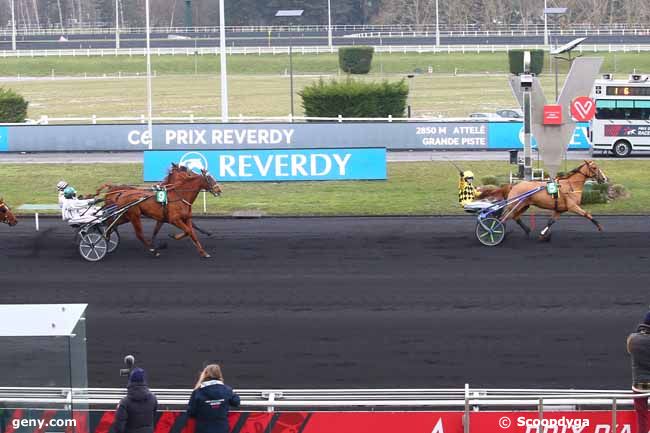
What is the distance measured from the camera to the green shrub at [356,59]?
6469cm

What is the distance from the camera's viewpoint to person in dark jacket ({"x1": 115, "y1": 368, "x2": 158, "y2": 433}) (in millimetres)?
8250

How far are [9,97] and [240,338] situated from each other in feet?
86.4

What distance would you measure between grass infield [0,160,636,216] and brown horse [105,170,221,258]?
4.21 metres

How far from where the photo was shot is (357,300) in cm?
1533

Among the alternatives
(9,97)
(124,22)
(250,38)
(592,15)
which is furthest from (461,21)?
(9,97)

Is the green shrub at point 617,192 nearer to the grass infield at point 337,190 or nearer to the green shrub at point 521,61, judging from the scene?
the grass infield at point 337,190

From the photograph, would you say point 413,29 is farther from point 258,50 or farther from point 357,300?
point 357,300

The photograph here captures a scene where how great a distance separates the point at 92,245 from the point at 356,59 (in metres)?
48.2

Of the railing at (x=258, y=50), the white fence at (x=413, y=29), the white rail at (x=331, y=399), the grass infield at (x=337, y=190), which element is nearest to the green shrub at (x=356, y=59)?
the railing at (x=258, y=50)

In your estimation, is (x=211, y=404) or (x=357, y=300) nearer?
(x=211, y=404)

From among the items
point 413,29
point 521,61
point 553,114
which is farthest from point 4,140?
point 413,29

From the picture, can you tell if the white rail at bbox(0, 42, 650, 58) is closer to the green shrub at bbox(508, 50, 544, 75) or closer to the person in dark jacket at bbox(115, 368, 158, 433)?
the green shrub at bbox(508, 50, 544, 75)

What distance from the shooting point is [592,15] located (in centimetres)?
8400

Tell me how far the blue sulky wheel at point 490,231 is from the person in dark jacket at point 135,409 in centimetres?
1123
